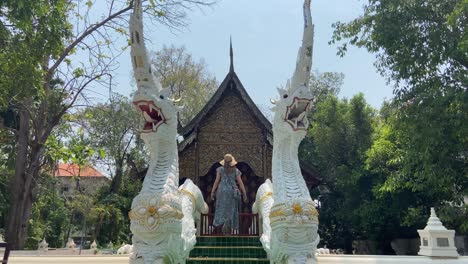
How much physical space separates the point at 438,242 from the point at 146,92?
204 inches

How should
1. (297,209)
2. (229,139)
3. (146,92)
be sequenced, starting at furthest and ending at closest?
(229,139) < (146,92) < (297,209)

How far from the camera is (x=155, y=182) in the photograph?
3965 mm

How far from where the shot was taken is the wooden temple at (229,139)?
11.4 m

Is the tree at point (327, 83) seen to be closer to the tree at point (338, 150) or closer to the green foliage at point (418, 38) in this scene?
the tree at point (338, 150)

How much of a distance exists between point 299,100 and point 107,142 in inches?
663

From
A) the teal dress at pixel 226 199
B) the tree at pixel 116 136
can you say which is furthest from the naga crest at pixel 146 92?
the tree at pixel 116 136

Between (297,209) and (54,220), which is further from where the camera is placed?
(54,220)

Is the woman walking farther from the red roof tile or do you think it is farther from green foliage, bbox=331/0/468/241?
the red roof tile

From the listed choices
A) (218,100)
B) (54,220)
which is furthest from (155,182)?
(54,220)

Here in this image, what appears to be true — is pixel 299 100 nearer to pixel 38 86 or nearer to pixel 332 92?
pixel 38 86

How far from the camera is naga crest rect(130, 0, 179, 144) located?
12.5ft

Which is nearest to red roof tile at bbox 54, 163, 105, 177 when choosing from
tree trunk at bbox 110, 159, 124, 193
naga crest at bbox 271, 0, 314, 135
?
tree trunk at bbox 110, 159, 124, 193

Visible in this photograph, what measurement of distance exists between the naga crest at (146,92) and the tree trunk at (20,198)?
262 inches

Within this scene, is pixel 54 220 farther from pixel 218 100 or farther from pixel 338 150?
pixel 338 150
